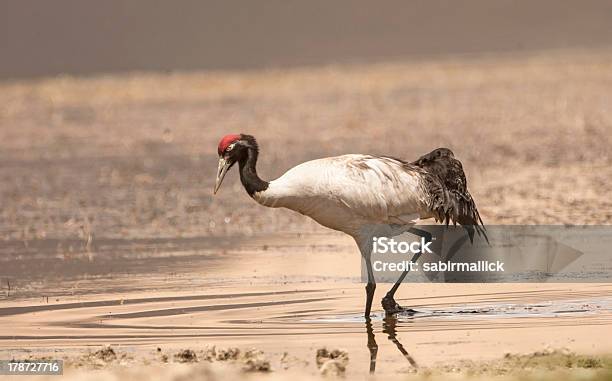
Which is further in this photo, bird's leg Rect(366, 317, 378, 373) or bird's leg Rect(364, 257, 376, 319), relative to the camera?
bird's leg Rect(364, 257, 376, 319)

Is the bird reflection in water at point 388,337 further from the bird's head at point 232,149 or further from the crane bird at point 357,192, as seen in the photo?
the bird's head at point 232,149

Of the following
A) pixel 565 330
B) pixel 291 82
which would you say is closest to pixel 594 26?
pixel 291 82

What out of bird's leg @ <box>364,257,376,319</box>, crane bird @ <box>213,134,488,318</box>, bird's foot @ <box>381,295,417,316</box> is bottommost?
bird's foot @ <box>381,295,417,316</box>

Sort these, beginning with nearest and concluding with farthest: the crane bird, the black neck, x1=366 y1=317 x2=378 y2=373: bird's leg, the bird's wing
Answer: x1=366 y1=317 x2=378 y2=373: bird's leg, the crane bird, the black neck, the bird's wing

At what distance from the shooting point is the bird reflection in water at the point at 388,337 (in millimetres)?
9516

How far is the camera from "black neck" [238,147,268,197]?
37.5 ft

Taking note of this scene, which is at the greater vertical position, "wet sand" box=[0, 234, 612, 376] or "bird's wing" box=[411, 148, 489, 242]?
"bird's wing" box=[411, 148, 489, 242]

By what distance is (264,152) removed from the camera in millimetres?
24281

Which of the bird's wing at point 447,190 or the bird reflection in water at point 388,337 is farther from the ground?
the bird's wing at point 447,190

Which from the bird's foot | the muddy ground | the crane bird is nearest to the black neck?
the crane bird

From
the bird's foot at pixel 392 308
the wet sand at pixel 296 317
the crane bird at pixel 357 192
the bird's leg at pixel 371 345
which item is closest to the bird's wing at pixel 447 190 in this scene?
the crane bird at pixel 357 192

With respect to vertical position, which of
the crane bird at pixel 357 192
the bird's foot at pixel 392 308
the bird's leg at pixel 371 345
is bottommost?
the bird's leg at pixel 371 345

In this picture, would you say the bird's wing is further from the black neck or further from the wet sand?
the black neck

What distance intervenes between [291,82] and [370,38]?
20.0 meters
